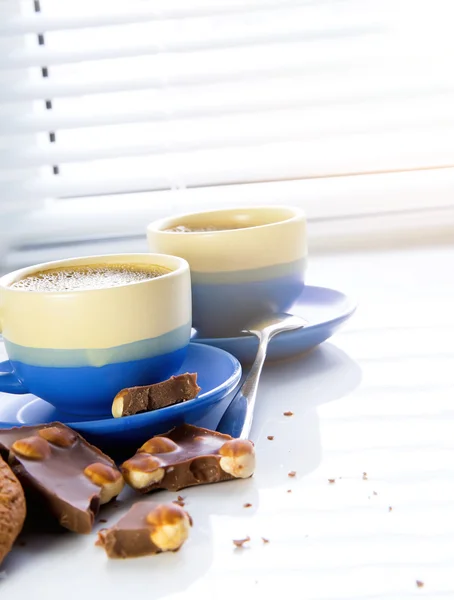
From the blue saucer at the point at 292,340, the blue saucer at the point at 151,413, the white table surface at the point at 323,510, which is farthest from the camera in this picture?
the blue saucer at the point at 292,340

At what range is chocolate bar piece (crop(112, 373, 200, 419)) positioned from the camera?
Answer: 0.57m

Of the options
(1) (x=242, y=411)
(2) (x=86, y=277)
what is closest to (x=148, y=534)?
(1) (x=242, y=411)

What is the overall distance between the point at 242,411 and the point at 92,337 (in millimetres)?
127

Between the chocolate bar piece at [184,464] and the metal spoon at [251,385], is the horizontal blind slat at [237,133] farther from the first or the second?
the chocolate bar piece at [184,464]

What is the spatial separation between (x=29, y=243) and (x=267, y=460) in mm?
862

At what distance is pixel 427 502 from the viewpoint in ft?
1.67

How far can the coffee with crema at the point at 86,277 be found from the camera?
0.65 metres

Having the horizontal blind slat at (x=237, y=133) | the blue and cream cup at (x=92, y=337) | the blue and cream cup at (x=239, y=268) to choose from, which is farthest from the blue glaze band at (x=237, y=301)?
the horizontal blind slat at (x=237, y=133)

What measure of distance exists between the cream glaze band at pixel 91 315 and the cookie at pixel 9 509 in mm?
135

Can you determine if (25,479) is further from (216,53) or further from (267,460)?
(216,53)

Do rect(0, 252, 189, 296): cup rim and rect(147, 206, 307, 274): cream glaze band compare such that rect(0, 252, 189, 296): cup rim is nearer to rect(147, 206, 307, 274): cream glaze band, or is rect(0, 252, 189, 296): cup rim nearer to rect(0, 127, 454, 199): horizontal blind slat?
rect(147, 206, 307, 274): cream glaze band

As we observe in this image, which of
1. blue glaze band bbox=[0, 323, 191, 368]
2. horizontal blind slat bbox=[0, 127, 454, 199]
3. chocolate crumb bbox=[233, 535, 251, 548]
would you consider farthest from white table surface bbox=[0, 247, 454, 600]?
horizontal blind slat bbox=[0, 127, 454, 199]

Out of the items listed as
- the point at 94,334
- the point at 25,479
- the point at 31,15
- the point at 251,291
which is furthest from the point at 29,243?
the point at 25,479

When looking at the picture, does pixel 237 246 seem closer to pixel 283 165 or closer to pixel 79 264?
pixel 79 264
